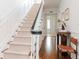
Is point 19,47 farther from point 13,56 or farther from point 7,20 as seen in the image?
point 7,20

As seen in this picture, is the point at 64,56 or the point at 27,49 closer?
the point at 27,49

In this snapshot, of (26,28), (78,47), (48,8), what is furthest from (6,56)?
(48,8)

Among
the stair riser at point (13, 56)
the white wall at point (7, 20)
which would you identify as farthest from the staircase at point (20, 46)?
the white wall at point (7, 20)

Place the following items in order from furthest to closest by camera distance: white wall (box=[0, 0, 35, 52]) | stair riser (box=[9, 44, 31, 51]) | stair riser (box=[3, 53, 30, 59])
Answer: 1. white wall (box=[0, 0, 35, 52])
2. stair riser (box=[9, 44, 31, 51])
3. stair riser (box=[3, 53, 30, 59])

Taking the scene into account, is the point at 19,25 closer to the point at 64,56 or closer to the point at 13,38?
the point at 13,38

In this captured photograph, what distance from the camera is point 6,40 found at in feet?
12.8

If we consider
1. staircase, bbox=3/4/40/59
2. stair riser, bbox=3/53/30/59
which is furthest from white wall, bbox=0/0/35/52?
stair riser, bbox=3/53/30/59

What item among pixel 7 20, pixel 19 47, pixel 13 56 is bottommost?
pixel 13 56

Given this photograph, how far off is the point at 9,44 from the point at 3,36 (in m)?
0.34

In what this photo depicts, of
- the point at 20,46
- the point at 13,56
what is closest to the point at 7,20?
the point at 20,46

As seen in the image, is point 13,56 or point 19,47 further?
point 19,47

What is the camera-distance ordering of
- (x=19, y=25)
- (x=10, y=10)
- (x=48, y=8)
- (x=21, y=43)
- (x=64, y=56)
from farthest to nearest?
(x=48, y=8)
(x=19, y=25)
(x=64, y=56)
(x=10, y=10)
(x=21, y=43)

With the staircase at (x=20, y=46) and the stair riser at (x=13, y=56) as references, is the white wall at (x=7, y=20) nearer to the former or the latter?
the staircase at (x=20, y=46)

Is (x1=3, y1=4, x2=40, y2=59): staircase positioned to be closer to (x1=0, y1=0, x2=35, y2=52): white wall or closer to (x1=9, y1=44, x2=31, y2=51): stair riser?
(x1=9, y1=44, x2=31, y2=51): stair riser
